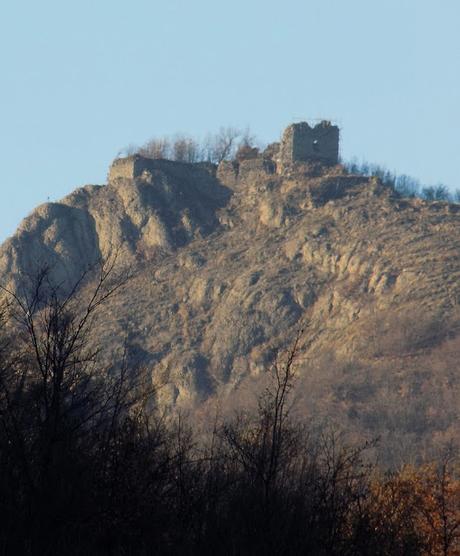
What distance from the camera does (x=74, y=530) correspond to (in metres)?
20.3

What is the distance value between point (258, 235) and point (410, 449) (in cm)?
4052

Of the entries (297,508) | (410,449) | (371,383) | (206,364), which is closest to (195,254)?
(206,364)

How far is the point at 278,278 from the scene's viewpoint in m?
117

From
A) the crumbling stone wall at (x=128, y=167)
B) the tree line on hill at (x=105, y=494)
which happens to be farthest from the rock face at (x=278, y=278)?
the tree line on hill at (x=105, y=494)

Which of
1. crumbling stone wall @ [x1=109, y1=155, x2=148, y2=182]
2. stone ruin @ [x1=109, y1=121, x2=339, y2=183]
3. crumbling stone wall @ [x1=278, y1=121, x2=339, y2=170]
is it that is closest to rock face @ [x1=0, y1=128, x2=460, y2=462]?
crumbling stone wall @ [x1=109, y1=155, x2=148, y2=182]

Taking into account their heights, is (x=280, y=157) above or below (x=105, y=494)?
above

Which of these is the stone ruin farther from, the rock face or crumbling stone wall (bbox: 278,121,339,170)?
the rock face

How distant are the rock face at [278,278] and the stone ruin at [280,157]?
305 millimetres

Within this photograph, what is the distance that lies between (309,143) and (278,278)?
45.9ft

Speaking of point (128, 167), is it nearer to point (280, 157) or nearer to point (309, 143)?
point (280, 157)

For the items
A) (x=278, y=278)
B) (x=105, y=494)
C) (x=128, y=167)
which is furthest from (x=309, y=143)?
(x=105, y=494)

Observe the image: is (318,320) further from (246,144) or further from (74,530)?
(74,530)

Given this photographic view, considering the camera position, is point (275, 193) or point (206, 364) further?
point (275, 193)

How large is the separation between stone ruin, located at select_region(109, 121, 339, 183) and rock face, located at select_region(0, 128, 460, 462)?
0.31 metres
